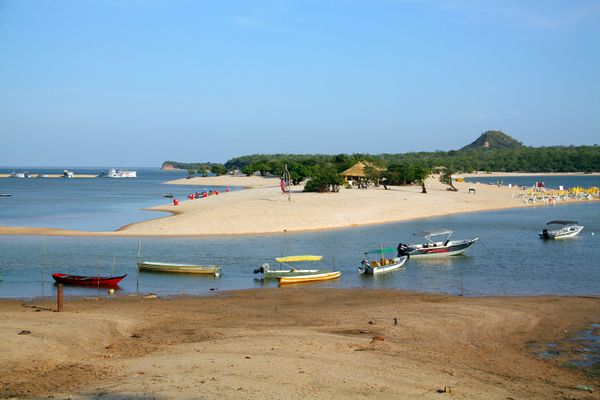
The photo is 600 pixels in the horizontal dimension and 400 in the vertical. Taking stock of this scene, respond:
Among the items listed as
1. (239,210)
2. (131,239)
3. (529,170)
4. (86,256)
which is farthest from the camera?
(529,170)

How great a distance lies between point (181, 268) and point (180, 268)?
0.05 m

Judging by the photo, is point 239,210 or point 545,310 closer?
point 545,310

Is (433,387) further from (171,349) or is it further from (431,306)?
(431,306)

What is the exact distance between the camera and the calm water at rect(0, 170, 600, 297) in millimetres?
27922

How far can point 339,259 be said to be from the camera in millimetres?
35094

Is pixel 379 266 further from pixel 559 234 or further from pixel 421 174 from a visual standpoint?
pixel 421 174

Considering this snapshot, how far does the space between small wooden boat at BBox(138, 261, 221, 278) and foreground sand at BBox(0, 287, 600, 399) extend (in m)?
6.07

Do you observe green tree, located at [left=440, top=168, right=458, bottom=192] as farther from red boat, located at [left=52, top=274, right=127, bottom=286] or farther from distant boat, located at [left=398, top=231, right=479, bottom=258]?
red boat, located at [left=52, top=274, right=127, bottom=286]

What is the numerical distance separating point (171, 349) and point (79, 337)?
8.30 ft

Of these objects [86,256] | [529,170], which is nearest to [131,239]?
[86,256]

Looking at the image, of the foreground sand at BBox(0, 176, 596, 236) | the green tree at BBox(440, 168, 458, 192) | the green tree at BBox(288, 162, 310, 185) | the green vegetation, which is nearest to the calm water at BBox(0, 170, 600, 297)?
the foreground sand at BBox(0, 176, 596, 236)

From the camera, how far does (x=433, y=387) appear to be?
12.7 m

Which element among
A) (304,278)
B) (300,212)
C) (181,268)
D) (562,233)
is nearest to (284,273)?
(304,278)

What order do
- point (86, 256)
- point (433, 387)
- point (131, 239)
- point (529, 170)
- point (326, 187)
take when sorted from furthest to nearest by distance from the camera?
point (529, 170) → point (326, 187) → point (131, 239) → point (86, 256) → point (433, 387)
